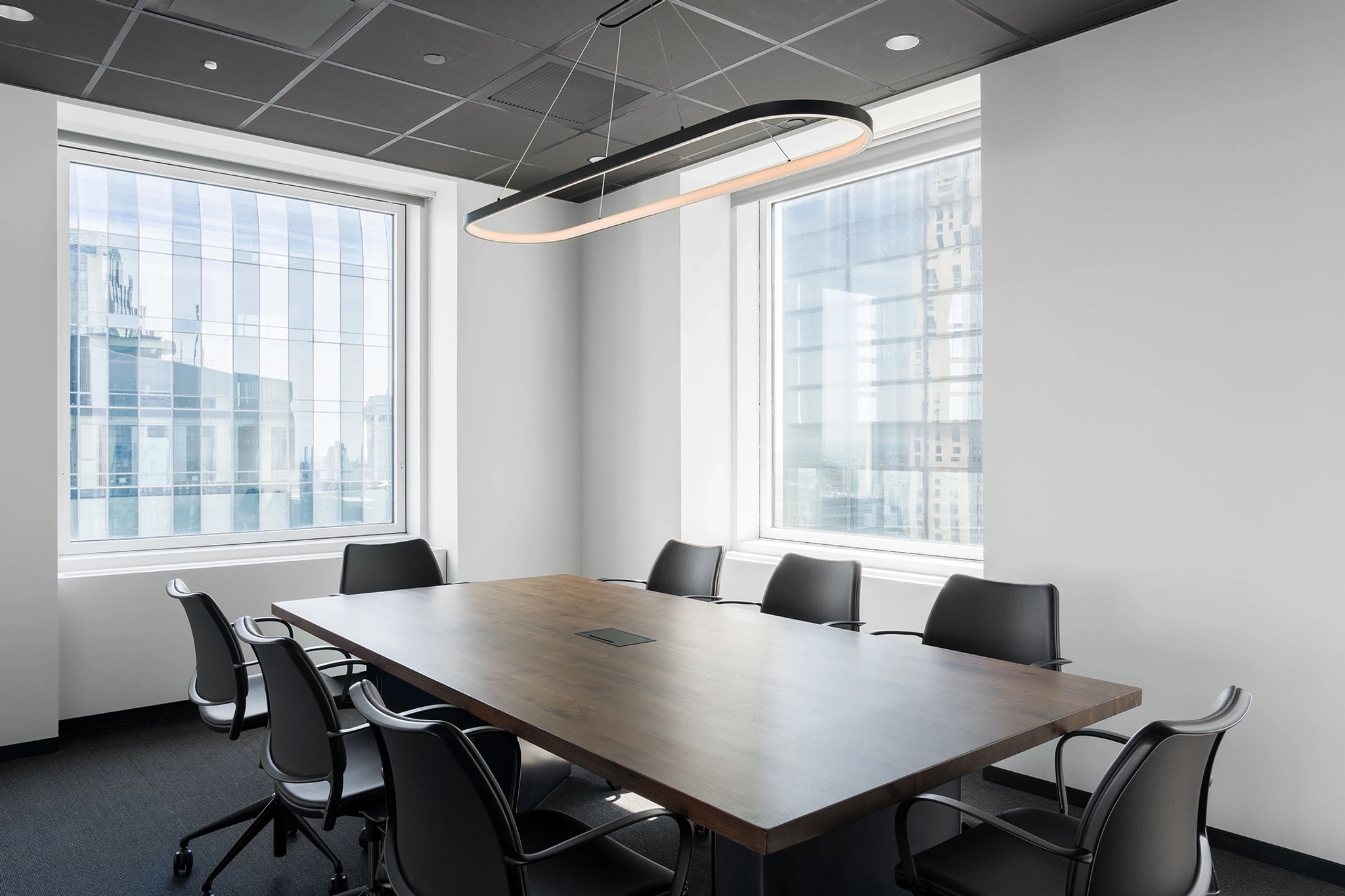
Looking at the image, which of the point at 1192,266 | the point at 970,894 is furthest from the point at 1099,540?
the point at 970,894

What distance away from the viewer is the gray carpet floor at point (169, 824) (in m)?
3.14

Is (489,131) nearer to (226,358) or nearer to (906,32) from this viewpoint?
(226,358)

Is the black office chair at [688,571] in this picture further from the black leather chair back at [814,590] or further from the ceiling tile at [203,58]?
the ceiling tile at [203,58]

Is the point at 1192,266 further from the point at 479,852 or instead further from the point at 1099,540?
the point at 479,852

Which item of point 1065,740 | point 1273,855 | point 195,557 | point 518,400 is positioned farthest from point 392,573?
point 1273,855

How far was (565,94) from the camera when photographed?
4652mm

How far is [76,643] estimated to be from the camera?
482 cm

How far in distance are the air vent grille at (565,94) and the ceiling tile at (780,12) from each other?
808mm

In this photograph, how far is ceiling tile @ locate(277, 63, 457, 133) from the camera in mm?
4445

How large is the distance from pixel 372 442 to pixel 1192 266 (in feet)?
16.7

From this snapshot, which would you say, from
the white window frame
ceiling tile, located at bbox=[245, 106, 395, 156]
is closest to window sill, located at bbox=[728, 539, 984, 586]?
the white window frame

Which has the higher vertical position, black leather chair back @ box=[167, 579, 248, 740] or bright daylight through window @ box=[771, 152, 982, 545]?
bright daylight through window @ box=[771, 152, 982, 545]

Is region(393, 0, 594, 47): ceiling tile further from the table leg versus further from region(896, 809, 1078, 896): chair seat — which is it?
region(896, 809, 1078, 896): chair seat

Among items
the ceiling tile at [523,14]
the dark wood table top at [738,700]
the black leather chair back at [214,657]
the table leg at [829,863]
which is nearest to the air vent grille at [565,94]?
the ceiling tile at [523,14]
